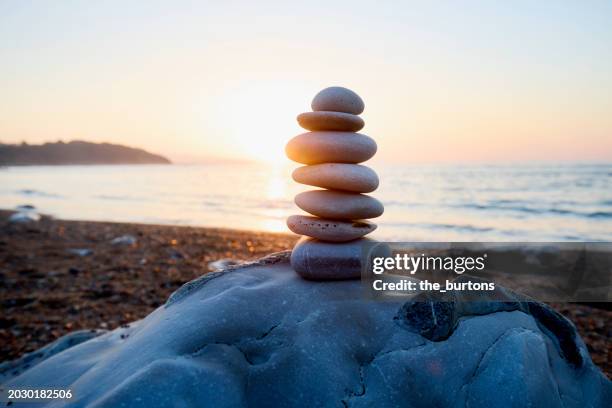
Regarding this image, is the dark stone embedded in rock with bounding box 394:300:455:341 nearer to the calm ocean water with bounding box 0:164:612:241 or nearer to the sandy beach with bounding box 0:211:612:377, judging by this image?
the sandy beach with bounding box 0:211:612:377

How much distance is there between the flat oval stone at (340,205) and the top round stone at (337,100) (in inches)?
29.0

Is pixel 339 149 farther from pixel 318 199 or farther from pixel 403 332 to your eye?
pixel 403 332

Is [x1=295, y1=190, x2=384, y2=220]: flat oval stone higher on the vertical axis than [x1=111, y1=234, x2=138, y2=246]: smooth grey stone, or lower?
higher

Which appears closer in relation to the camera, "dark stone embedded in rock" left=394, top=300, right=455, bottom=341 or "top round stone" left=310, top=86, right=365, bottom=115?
"dark stone embedded in rock" left=394, top=300, right=455, bottom=341

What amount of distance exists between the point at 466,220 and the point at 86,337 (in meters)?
15.9

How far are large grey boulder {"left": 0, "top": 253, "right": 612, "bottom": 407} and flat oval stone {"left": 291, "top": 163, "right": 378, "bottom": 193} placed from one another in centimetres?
90

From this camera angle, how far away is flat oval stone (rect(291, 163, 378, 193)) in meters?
3.88

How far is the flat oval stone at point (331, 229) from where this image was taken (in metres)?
3.89

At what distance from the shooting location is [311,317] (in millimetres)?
3113

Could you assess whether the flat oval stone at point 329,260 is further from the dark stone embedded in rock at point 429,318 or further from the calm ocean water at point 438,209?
the calm ocean water at point 438,209

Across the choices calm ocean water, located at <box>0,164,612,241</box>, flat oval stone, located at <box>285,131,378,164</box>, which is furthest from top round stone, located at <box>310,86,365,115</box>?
calm ocean water, located at <box>0,164,612,241</box>

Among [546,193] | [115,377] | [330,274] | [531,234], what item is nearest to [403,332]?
[330,274]

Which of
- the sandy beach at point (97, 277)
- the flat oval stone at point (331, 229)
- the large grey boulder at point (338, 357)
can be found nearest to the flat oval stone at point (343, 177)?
the flat oval stone at point (331, 229)

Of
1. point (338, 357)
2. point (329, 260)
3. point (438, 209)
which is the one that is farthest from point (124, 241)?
point (438, 209)
